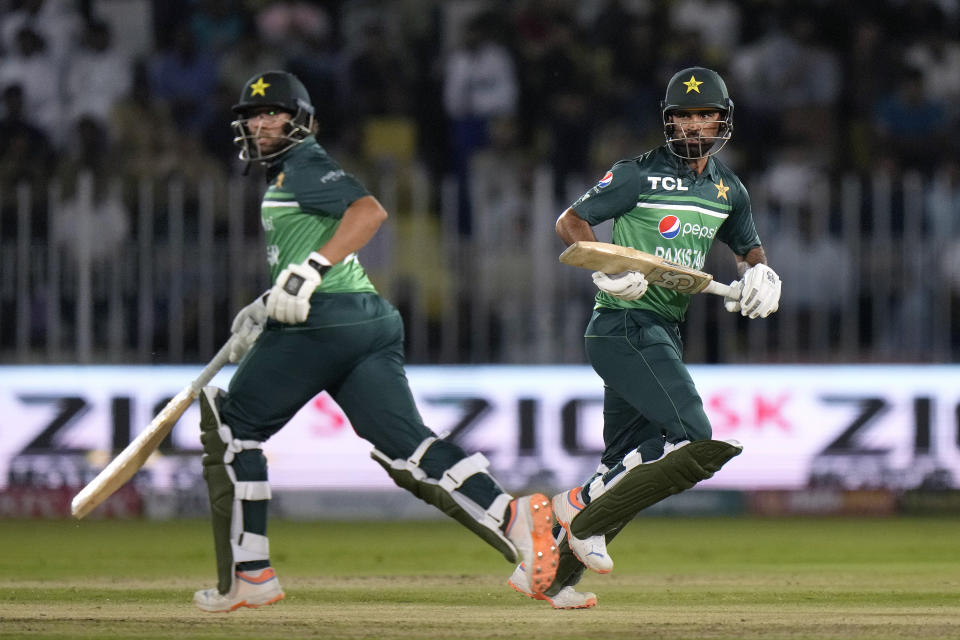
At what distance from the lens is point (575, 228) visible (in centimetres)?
760

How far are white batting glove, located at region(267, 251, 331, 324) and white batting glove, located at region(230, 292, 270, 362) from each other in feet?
1.52

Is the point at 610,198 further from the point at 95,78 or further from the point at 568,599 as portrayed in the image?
the point at 95,78

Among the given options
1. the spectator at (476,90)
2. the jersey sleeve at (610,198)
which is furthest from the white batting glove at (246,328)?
the spectator at (476,90)

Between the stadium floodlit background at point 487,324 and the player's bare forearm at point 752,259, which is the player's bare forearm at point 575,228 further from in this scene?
the stadium floodlit background at point 487,324

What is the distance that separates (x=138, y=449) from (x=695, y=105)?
9.54 feet

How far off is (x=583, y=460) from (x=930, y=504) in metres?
2.66

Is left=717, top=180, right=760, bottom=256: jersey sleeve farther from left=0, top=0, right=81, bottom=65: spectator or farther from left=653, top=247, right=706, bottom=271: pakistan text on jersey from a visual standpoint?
left=0, top=0, right=81, bottom=65: spectator

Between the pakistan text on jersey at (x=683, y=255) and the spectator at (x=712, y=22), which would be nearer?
the pakistan text on jersey at (x=683, y=255)

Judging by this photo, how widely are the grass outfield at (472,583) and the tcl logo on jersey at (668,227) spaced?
64.5 inches

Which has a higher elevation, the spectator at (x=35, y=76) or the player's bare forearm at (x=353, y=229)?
the spectator at (x=35, y=76)

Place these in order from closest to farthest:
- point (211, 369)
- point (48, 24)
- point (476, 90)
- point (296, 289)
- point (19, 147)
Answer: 1. point (296, 289)
2. point (211, 369)
3. point (19, 147)
4. point (476, 90)
5. point (48, 24)

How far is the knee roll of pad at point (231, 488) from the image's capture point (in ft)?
23.5

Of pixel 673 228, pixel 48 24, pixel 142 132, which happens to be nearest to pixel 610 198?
pixel 673 228

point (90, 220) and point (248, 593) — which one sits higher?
point (90, 220)
